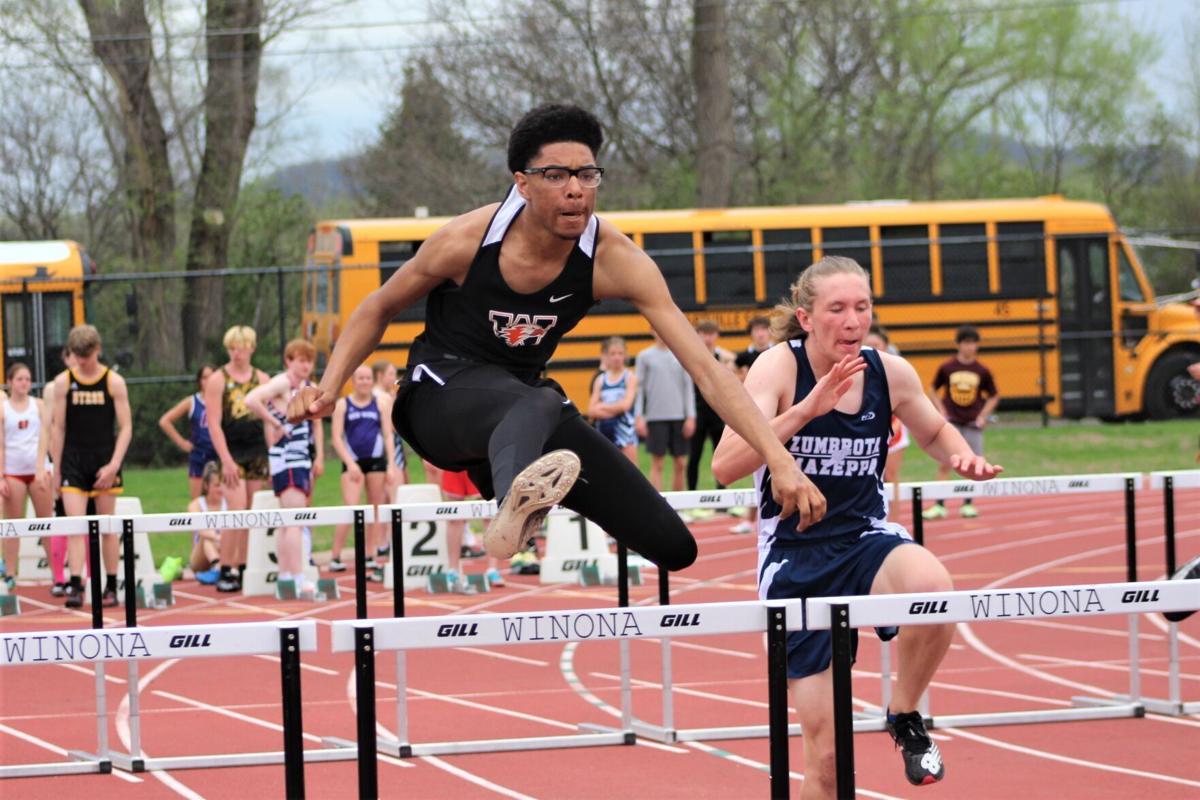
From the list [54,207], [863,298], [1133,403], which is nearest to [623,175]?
[54,207]

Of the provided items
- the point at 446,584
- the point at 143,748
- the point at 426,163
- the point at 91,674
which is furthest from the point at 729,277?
the point at 143,748

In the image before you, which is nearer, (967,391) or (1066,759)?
(1066,759)

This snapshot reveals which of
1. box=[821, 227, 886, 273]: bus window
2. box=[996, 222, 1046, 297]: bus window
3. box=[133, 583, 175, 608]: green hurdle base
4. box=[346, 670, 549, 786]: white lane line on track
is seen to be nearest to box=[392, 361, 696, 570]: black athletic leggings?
box=[346, 670, 549, 786]: white lane line on track

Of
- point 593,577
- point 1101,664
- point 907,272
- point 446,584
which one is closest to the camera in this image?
point 1101,664

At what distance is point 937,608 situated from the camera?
4.19 meters

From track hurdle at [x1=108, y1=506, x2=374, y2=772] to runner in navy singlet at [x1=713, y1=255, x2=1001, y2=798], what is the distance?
2534mm

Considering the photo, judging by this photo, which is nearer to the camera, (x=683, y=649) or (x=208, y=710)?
(x=208, y=710)

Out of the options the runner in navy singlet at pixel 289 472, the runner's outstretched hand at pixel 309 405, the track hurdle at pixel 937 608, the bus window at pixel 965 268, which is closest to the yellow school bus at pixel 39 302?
the runner in navy singlet at pixel 289 472

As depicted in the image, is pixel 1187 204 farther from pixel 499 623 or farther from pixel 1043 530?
pixel 499 623

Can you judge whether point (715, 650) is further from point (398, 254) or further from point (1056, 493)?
point (398, 254)

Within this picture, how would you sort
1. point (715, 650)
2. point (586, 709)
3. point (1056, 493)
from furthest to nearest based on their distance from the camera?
point (715, 650), point (586, 709), point (1056, 493)

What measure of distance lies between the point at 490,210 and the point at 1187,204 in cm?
3308

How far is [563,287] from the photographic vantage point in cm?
467

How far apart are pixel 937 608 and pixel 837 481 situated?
786mm
